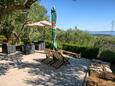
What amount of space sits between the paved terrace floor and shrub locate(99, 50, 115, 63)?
10.7ft

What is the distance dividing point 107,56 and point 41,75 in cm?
666

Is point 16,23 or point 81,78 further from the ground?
point 16,23

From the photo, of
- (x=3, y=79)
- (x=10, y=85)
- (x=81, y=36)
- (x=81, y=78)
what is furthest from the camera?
(x=81, y=36)

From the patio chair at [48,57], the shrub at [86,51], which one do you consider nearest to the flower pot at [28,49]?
the patio chair at [48,57]

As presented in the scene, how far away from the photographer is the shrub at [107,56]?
1375 cm

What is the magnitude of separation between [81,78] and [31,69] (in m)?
2.67

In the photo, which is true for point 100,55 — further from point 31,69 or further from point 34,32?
point 34,32

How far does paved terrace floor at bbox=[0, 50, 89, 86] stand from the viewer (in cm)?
800

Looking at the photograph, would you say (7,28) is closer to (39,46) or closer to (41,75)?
(39,46)

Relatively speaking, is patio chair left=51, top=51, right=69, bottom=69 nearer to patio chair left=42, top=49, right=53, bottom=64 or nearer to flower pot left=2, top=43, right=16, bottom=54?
patio chair left=42, top=49, right=53, bottom=64

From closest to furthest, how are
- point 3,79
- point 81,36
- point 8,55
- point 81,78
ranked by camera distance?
point 3,79, point 81,78, point 8,55, point 81,36

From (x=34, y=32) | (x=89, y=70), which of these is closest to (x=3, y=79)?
(x=89, y=70)

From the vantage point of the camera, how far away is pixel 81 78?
8.98 metres

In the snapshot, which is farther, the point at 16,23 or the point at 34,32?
the point at 34,32
